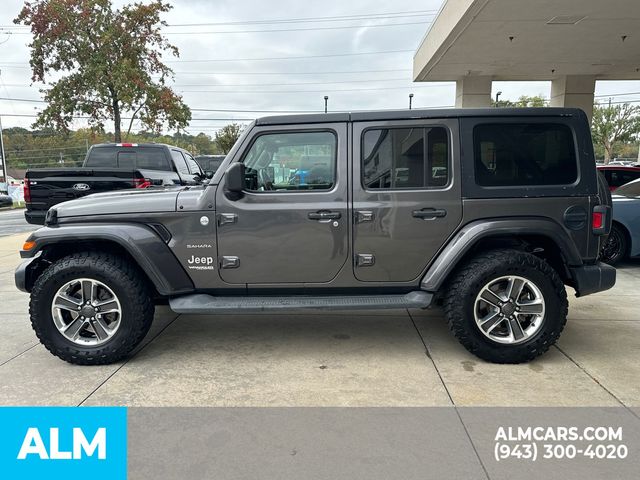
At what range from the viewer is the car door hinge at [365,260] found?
379 centimetres

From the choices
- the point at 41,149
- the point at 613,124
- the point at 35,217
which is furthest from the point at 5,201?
the point at 41,149

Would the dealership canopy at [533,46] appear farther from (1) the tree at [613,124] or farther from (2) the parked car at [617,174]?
(1) the tree at [613,124]

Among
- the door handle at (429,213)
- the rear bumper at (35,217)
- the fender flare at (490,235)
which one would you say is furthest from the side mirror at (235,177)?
the rear bumper at (35,217)

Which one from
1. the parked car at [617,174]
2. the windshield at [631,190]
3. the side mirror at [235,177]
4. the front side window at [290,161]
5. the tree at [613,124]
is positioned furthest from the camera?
the tree at [613,124]

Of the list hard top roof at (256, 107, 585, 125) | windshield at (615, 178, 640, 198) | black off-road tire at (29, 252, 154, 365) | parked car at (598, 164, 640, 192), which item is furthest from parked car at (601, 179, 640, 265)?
black off-road tire at (29, 252, 154, 365)

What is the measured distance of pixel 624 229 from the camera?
23.2ft

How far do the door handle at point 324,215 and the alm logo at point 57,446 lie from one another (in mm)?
2023

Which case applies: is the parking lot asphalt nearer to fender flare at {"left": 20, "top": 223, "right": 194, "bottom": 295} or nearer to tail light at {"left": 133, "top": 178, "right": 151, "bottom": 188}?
fender flare at {"left": 20, "top": 223, "right": 194, "bottom": 295}

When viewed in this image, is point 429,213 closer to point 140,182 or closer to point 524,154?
point 524,154

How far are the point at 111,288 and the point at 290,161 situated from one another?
67.4 inches

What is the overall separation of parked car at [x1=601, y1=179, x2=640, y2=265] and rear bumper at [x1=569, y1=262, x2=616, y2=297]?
3649 mm

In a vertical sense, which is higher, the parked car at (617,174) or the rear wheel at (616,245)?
the parked car at (617,174)

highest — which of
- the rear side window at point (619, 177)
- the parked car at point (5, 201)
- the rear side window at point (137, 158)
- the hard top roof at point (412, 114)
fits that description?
the hard top roof at point (412, 114)

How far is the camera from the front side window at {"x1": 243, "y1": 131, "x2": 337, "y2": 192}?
3.82m
